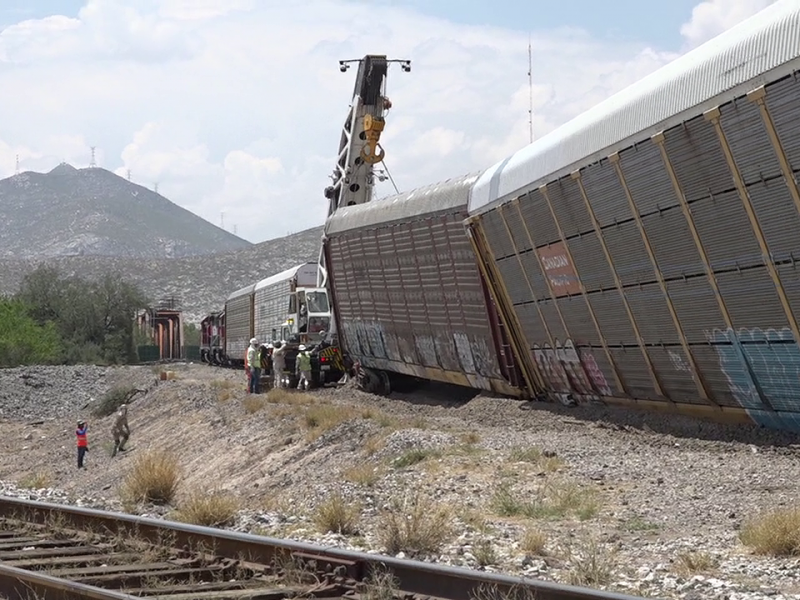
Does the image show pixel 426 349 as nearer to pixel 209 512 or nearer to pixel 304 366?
pixel 304 366

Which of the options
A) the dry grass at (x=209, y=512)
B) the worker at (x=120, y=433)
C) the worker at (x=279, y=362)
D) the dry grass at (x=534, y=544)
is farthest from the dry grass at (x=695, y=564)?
the worker at (x=279, y=362)

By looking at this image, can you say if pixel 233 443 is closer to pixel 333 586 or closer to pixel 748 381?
pixel 748 381

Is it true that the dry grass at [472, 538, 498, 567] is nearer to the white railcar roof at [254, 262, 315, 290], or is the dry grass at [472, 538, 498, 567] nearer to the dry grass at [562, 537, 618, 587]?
the dry grass at [562, 537, 618, 587]

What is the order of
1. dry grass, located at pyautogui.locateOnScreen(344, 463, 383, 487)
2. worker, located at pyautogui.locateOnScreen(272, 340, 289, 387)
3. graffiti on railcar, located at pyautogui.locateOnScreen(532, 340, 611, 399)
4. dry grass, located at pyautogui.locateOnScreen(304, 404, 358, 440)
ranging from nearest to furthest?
dry grass, located at pyautogui.locateOnScreen(344, 463, 383, 487), graffiti on railcar, located at pyautogui.locateOnScreen(532, 340, 611, 399), dry grass, located at pyautogui.locateOnScreen(304, 404, 358, 440), worker, located at pyautogui.locateOnScreen(272, 340, 289, 387)

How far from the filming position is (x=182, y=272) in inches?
7549

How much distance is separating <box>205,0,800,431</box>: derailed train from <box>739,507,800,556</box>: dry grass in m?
4.18

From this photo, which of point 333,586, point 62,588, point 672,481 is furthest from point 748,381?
point 62,588

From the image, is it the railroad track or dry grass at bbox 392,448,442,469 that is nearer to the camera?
the railroad track

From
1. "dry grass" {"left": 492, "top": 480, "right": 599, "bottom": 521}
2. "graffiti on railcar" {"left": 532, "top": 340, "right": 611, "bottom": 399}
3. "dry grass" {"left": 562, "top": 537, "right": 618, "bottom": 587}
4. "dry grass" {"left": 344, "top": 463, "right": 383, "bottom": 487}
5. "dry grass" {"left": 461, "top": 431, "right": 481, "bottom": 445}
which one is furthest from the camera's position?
"graffiti on railcar" {"left": 532, "top": 340, "right": 611, "bottom": 399}

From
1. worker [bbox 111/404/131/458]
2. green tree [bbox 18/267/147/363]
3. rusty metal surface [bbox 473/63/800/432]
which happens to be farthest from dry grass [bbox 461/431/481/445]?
green tree [bbox 18/267/147/363]

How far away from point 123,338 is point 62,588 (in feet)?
250

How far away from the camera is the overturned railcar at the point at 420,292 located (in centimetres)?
2175

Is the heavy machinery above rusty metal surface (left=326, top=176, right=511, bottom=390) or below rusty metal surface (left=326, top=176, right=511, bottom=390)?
above

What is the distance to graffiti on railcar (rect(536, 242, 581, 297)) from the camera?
17.4 metres
